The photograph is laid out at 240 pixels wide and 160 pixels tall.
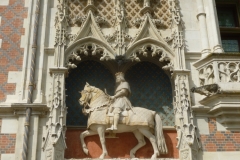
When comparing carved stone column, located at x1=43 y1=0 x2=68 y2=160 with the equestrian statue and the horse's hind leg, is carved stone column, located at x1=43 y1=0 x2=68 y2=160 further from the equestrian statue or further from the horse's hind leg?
the horse's hind leg

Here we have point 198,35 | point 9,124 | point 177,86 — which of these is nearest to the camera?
point 9,124

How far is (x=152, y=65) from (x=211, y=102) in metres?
1.93

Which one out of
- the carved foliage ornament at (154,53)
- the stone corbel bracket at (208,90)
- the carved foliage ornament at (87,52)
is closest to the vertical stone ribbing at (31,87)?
the carved foliage ornament at (87,52)

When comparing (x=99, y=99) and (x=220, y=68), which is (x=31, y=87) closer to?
(x=99, y=99)

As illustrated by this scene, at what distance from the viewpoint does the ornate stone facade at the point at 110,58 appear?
8.55 metres

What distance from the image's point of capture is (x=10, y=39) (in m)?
A: 9.53

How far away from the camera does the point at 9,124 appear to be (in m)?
8.55

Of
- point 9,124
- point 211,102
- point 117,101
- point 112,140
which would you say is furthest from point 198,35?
point 9,124

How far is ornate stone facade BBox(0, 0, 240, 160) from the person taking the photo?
8.55m

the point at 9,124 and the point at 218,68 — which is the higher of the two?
the point at 218,68

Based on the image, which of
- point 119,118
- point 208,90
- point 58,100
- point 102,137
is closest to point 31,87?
point 58,100

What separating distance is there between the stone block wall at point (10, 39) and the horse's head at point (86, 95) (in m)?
1.49

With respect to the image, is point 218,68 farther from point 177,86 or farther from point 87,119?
point 87,119

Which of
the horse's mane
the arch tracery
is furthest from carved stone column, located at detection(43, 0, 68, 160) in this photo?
the horse's mane
